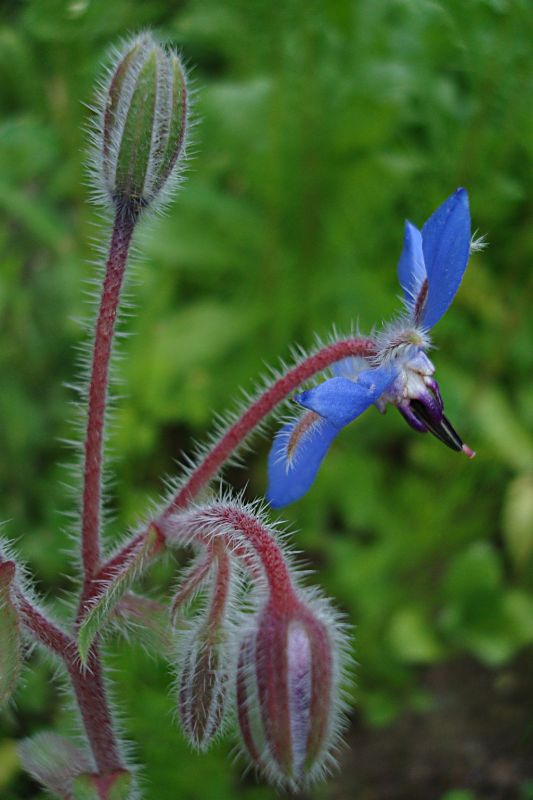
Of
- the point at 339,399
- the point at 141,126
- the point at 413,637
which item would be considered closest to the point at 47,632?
the point at 339,399

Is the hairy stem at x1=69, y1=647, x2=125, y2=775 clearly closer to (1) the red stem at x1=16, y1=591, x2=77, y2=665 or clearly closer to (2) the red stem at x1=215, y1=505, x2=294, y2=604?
(1) the red stem at x1=16, y1=591, x2=77, y2=665

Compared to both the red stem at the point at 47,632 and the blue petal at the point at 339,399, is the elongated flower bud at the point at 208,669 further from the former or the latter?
the blue petal at the point at 339,399

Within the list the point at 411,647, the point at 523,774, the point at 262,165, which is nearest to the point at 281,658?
the point at 411,647


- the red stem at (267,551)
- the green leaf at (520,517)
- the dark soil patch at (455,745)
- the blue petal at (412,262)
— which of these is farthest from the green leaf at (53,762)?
the green leaf at (520,517)

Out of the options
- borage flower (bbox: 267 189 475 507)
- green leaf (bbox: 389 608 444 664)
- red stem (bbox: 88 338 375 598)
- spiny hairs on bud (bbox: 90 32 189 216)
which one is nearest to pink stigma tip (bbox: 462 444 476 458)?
borage flower (bbox: 267 189 475 507)

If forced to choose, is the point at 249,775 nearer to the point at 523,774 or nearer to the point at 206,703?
the point at 523,774
